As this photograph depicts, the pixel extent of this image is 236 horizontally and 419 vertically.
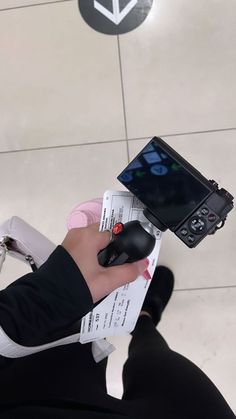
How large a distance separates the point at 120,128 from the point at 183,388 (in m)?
0.72

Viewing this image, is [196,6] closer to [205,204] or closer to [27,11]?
[27,11]


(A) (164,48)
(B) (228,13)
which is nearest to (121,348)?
(A) (164,48)

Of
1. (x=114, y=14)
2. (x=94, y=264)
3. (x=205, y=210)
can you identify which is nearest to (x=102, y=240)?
(x=94, y=264)

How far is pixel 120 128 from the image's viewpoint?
3.85ft

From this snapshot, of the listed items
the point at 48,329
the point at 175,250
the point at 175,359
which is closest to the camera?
the point at 48,329

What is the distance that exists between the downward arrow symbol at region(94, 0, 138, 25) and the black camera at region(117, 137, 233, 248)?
2.46ft

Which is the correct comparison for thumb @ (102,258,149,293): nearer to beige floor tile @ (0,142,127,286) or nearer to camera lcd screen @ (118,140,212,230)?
camera lcd screen @ (118,140,212,230)

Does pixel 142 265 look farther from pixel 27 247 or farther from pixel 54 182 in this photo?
pixel 54 182

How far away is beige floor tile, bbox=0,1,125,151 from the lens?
3.91 feet

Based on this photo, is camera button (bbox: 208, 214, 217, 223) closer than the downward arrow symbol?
Yes

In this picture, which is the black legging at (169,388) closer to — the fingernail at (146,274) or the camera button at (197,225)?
the fingernail at (146,274)

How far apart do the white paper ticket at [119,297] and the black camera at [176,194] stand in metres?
0.04

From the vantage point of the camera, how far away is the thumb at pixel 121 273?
562mm

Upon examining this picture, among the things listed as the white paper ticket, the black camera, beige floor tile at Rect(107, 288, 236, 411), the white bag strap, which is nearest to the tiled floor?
beige floor tile at Rect(107, 288, 236, 411)
